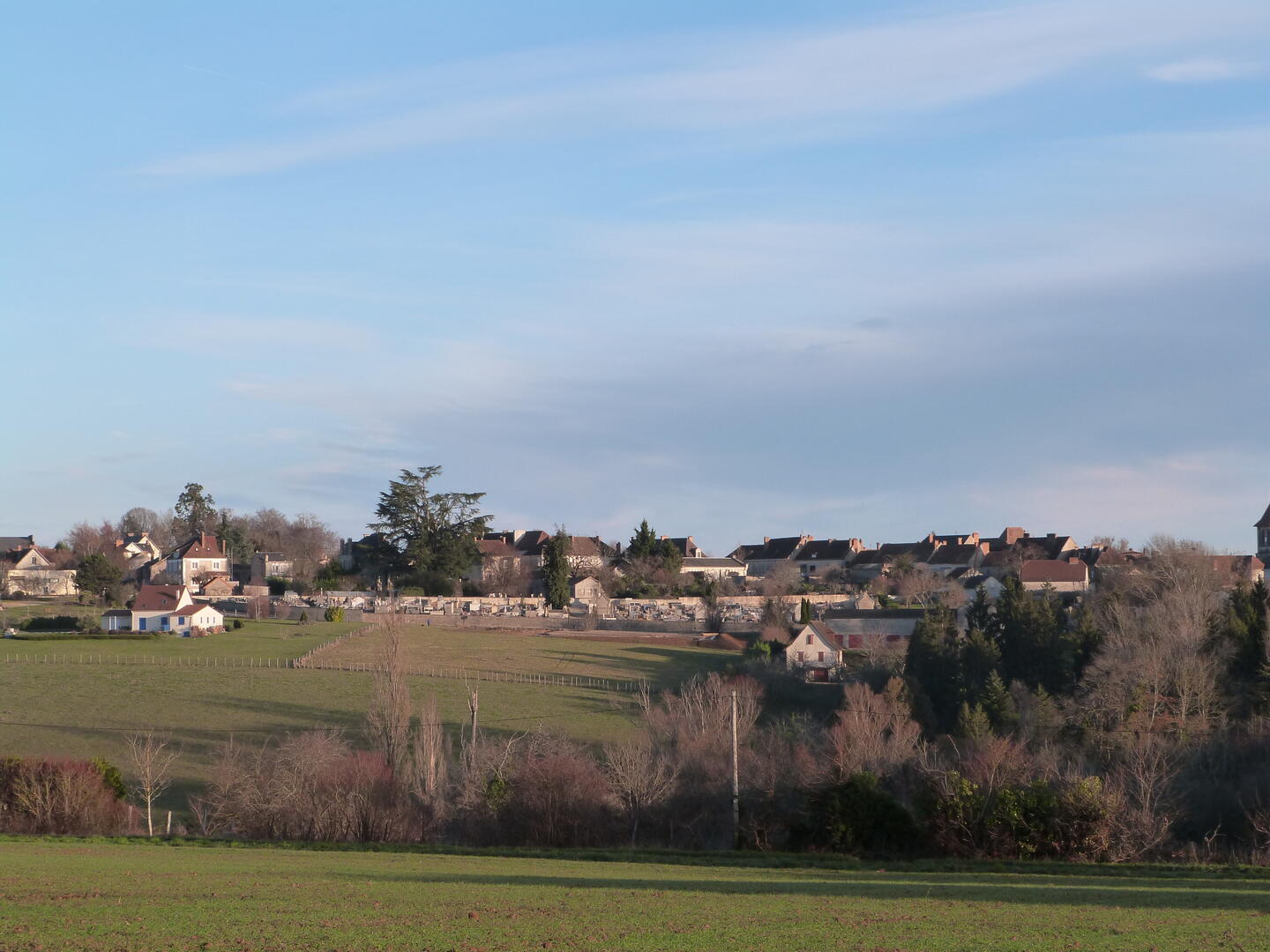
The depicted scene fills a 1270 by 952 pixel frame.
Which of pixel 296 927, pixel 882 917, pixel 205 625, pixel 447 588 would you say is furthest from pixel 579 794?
pixel 447 588

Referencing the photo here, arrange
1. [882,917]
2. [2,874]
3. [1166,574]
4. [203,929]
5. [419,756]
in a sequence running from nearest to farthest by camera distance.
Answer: [203,929]
[882,917]
[2,874]
[419,756]
[1166,574]

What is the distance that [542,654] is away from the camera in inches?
3083

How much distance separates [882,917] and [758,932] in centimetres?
252

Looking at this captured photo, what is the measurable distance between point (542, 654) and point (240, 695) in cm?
2254

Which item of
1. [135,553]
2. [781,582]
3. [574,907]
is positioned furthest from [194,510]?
[574,907]

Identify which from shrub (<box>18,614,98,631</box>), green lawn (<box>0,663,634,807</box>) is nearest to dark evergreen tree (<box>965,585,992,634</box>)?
green lawn (<box>0,663,634,807</box>)

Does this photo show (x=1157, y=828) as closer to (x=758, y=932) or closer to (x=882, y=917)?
(x=882, y=917)

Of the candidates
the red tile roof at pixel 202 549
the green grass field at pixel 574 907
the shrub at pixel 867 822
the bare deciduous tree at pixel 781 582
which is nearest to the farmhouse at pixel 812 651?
the bare deciduous tree at pixel 781 582

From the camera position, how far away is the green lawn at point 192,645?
71375 millimetres

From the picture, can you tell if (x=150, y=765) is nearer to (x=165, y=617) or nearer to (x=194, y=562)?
(x=165, y=617)

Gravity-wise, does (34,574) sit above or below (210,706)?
above

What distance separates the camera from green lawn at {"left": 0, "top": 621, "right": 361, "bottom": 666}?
71375 millimetres

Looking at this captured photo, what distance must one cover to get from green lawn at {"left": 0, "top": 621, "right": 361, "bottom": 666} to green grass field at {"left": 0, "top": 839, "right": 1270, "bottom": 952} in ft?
161

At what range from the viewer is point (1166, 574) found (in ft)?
260
